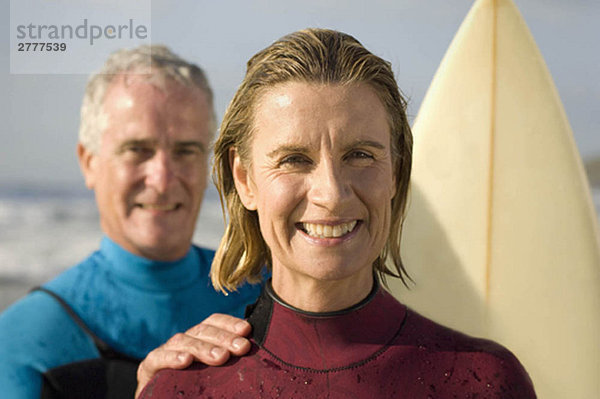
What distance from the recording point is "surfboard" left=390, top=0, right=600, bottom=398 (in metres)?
1.84

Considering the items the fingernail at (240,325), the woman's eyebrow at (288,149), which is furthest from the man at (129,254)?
the woman's eyebrow at (288,149)

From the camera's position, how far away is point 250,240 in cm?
141

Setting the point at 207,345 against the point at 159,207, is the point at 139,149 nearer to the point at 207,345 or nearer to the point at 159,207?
the point at 159,207

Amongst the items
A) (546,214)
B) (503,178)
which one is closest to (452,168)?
(503,178)

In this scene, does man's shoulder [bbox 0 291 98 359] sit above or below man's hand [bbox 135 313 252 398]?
below

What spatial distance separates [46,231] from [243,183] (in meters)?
13.7

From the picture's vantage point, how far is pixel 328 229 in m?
1.17

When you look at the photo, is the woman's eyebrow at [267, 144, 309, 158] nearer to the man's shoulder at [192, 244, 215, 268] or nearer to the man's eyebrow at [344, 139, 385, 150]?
the man's eyebrow at [344, 139, 385, 150]

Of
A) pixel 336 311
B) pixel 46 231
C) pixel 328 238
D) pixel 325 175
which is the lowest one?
pixel 46 231

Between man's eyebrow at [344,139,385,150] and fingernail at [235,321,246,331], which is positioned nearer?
man's eyebrow at [344,139,385,150]

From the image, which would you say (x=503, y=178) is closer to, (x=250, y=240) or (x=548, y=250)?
(x=548, y=250)

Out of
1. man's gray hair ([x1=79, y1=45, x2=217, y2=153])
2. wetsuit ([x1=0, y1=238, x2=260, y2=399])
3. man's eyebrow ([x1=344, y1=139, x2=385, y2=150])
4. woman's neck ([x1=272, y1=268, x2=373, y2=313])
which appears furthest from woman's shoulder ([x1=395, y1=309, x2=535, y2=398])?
man's gray hair ([x1=79, y1=45, x2=217, y2=153])

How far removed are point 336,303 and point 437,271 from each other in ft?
2.34

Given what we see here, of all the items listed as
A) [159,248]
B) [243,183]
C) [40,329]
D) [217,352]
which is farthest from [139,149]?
[217,352]
